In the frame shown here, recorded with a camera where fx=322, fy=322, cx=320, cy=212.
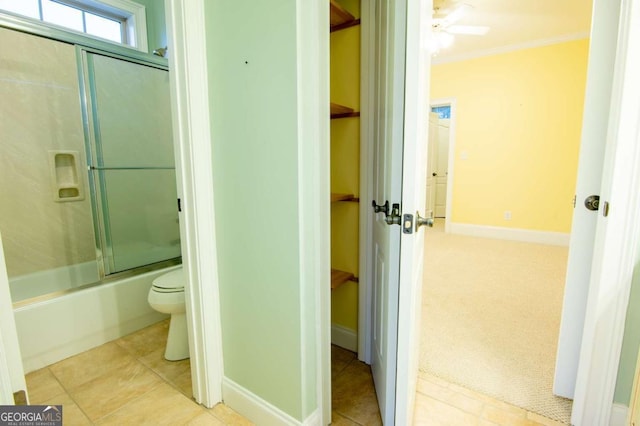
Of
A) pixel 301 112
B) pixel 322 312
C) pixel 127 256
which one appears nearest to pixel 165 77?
pixel 127 256

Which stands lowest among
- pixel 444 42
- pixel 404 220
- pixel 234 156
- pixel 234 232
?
pixel 234 232

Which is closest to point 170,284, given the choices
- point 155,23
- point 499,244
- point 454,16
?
point 155,23

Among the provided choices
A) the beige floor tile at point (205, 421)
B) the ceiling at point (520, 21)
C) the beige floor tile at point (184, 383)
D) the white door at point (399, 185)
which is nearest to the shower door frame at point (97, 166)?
the beige floor tile at point (184, 383)

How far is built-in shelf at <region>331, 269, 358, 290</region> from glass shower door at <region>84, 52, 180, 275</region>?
1415 mm

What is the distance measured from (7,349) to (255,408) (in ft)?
3.08

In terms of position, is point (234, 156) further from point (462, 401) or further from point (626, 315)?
point (626, 315)

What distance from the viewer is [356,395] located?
1.57 meters

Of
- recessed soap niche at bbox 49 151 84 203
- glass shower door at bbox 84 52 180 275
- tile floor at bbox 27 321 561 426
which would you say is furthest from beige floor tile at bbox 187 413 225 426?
recessed soap niche at bbox 49 151 84 203

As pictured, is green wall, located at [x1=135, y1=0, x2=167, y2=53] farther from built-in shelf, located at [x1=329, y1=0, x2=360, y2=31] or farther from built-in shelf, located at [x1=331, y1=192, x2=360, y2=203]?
built-in shelf, located at [x1=331, y1=192, x2=360, y2=203]

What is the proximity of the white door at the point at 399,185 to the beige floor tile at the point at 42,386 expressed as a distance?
5.22ft

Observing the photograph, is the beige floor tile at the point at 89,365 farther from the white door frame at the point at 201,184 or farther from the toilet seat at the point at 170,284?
the white door frame at the point at 201,184

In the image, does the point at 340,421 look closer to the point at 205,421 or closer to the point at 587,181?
the point at 205,421

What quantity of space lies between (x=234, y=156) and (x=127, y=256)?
1533 mm

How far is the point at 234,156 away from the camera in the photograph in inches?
52.2
